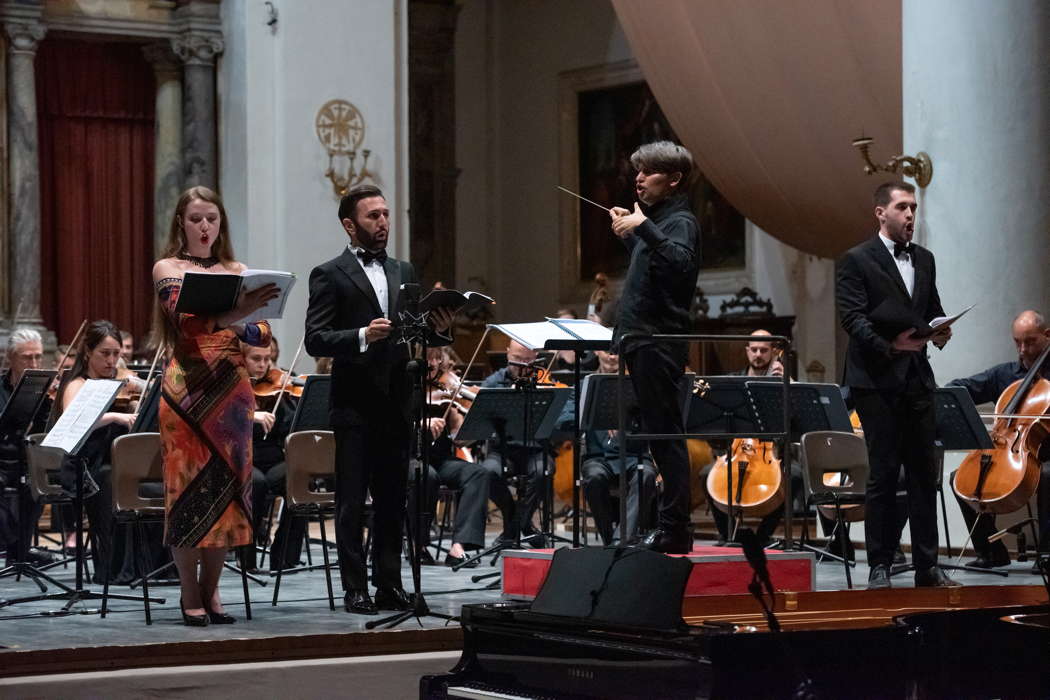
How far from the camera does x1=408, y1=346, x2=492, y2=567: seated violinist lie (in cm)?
816

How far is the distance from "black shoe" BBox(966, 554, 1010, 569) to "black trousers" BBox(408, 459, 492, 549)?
244 cm

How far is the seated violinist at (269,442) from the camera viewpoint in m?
7.72

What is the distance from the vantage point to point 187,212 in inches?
219

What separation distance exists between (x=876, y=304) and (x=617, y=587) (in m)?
3.26

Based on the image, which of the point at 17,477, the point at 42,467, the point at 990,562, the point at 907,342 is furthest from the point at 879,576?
the point at 17,477

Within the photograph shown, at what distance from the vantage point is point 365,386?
19.1ft

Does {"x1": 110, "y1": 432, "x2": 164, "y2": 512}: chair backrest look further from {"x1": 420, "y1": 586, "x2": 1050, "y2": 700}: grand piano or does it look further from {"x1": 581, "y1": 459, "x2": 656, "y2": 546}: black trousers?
{"x1": 420, "y1": 586, "x2": 1050, "y2": 700}: grand piano

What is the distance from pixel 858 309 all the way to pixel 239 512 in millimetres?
2467

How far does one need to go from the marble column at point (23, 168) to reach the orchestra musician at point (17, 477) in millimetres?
4832

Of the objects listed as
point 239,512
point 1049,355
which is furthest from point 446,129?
point 239,512

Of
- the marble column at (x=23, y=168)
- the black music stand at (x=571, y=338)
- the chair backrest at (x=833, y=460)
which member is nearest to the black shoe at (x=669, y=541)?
the black music stand at (x=571, y=338)

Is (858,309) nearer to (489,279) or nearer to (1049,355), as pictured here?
(1049,355)

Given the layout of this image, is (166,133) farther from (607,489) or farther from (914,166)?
(914,166)

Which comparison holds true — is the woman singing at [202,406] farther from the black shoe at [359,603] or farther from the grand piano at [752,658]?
the grand piano at [752,658]
